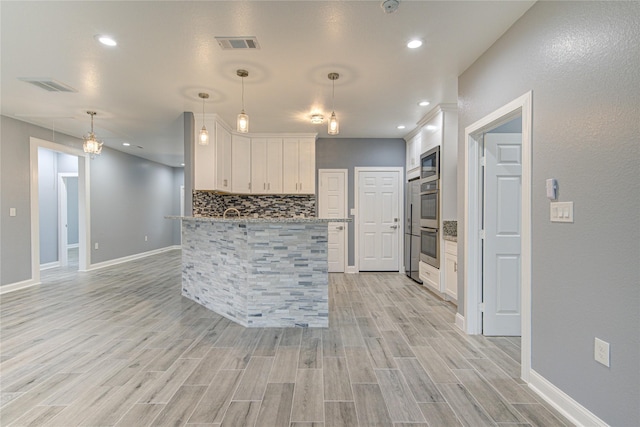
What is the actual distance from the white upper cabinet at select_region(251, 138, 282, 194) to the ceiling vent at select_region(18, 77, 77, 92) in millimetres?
2677

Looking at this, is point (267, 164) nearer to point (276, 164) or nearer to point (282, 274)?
point (276, 164)

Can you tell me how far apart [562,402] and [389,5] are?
8.65ft

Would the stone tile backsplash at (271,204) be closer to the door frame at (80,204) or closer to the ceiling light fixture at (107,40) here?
the door frame at (80,204)

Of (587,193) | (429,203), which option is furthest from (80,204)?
(587,193)

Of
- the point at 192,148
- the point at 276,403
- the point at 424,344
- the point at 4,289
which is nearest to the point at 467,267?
the point at 424,344

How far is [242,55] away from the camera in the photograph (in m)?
2.74

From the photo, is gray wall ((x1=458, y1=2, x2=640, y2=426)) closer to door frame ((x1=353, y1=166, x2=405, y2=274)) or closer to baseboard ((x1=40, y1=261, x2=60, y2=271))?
door frame ((x1=353, y1=166, x2=405, y2=274))

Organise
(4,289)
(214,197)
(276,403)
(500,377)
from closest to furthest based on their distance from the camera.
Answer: (276,403)
(500,377)
(4,289)
(214,197)

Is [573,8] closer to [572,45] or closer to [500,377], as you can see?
[572,45]

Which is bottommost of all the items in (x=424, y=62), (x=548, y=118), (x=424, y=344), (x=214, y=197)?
(x=424, y=344)

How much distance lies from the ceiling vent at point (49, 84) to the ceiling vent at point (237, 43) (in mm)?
2149

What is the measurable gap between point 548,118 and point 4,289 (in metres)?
6.66

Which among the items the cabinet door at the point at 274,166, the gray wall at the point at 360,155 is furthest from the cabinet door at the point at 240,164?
the gray wall at the point at 360,155

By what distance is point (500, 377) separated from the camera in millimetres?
2176
